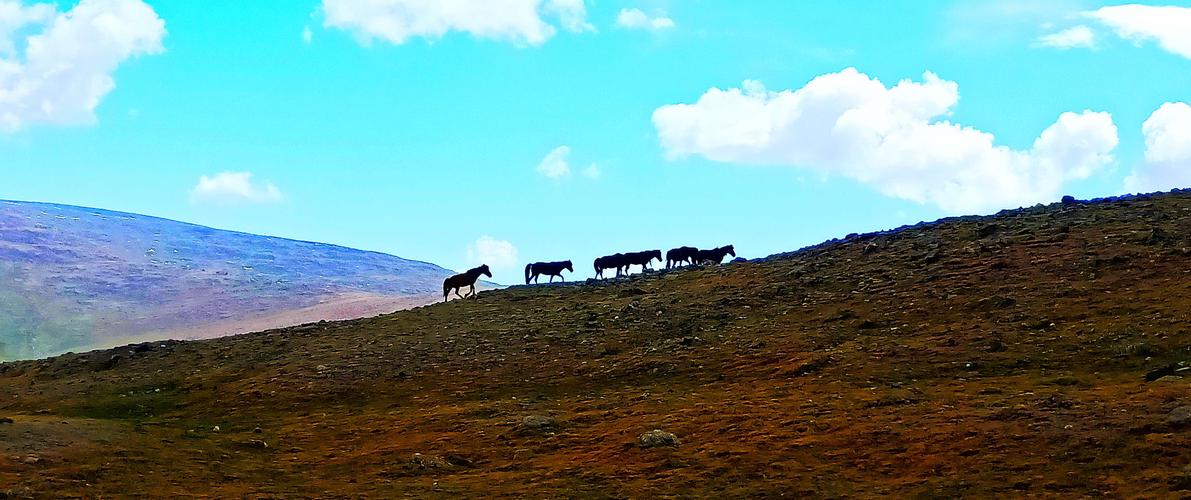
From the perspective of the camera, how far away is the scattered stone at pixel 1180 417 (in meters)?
21.7

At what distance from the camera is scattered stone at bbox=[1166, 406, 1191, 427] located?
2170 cm

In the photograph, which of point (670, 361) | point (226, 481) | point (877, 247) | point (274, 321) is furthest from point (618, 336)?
point (274, 321)

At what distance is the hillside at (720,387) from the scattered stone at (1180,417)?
0.14 m

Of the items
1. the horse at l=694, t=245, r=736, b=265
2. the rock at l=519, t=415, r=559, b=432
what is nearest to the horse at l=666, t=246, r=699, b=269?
the horse at l=694, t=245, r=736, b=265

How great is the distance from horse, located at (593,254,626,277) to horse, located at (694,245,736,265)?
5.40m

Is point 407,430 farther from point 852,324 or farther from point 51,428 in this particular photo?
point 852,324

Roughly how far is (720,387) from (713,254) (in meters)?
34.6

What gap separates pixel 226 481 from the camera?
26453mm

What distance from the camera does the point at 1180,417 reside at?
71.8 ft

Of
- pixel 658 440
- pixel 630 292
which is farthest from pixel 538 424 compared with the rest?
pixel 630 292

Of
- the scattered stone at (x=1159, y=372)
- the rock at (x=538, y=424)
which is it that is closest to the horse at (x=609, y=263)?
the rock at (x=538, y=424)

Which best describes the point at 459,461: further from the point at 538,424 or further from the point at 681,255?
the point at 681,255

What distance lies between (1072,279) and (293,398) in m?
33.8

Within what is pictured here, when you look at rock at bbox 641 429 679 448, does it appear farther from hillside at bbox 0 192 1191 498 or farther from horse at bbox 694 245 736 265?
horse at bbox 694 245 736 265
